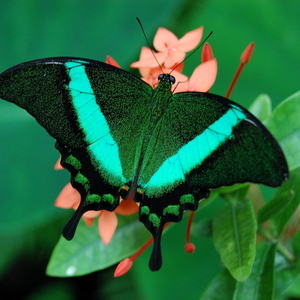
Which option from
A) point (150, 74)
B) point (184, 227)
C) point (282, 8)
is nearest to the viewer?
point (150, 74)

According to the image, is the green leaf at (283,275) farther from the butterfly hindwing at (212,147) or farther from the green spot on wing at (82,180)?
the green spot on wing at (82,180)

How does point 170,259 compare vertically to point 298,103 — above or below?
below

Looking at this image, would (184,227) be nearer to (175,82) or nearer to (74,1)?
(175,82)

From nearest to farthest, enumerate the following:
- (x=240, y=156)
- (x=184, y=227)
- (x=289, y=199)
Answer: (x=240, y=156)
(x=289, y=199)
(x=184, y=227)

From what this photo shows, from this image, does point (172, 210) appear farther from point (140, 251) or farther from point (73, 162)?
point (73, 162)

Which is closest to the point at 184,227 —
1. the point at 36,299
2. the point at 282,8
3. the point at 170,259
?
the point at 170,259

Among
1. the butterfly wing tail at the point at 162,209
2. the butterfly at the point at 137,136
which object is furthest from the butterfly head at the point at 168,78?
the butterfly wing tail at the point at 162,209

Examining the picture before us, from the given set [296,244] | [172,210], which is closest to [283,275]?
[296,244]
